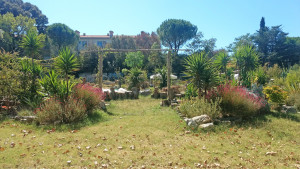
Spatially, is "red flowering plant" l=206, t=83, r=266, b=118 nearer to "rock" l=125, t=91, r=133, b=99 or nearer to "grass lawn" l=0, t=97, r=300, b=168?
"grass lawn" l=0, t=97, r=300, b=168

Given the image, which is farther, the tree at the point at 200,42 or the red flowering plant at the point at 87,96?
the tree at the point at 200,42

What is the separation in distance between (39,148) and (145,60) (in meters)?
29.3

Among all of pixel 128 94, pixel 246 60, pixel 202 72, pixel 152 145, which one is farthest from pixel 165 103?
pixel 152 145

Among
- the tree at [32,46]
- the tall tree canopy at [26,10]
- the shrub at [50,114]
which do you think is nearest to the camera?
the shrub at [50,114]

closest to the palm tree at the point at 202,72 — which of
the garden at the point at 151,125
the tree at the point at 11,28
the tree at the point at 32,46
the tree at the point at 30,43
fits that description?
the garden at the point at 151,125

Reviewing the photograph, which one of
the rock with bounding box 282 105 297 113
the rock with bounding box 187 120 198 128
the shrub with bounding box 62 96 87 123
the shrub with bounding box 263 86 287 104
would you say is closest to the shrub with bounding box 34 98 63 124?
the shrub with bounding box 62 96 87 123

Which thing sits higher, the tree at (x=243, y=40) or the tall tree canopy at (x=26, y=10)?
the tall tree canopy at (x=26, y=10)

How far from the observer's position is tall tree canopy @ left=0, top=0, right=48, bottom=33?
117 ft

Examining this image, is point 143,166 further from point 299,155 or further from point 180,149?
point 299,155

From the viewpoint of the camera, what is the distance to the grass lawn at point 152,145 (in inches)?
147

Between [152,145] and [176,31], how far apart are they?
34144 mm

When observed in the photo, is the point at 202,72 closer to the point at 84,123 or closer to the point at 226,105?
the point at 226,105

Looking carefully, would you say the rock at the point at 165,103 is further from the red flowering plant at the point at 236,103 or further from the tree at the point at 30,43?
the tree at the point at 30,43

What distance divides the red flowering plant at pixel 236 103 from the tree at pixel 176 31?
3110 cm
